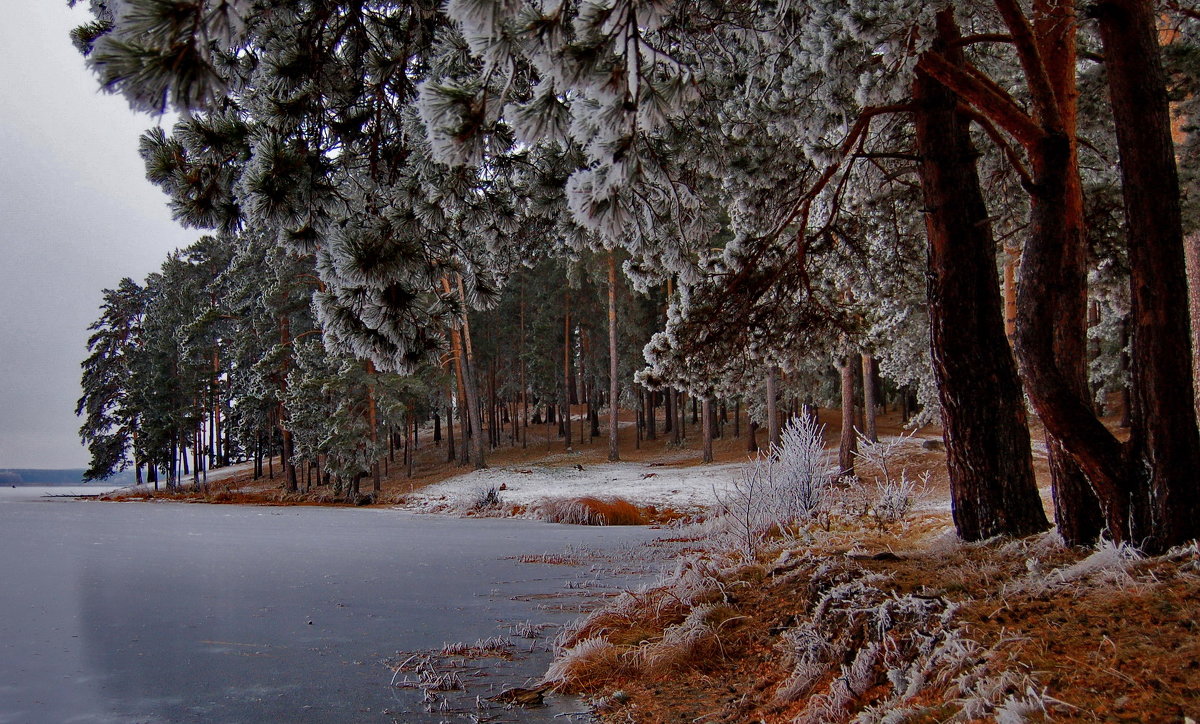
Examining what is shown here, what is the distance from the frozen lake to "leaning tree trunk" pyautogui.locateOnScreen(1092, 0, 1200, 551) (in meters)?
2.85

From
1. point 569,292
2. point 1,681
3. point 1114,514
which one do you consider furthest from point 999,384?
point 569,292

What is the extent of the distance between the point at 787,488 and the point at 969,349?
274 centimetres

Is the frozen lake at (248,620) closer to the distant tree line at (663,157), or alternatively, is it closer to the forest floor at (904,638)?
the forest floor at (904,638)

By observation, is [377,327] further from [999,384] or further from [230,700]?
[999,384]

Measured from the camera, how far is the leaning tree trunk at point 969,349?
431 cm

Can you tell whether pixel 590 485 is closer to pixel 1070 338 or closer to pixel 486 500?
pixel 486 500

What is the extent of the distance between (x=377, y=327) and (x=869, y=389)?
16.4m

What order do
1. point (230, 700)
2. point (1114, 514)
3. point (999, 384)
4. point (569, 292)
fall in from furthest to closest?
point (569, 292) < point (999, 384) < point (1114, 514) < point (230, 700)

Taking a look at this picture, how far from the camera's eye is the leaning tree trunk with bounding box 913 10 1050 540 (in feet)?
14.1

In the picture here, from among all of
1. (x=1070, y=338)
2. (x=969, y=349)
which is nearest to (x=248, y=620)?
(x=969, y=349)

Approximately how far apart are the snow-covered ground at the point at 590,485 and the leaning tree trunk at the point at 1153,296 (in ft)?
31.1

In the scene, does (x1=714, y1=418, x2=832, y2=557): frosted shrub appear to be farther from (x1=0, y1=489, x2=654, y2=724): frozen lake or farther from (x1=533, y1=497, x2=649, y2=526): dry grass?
(x1=533, y1=497, x2=649, y2=526): dry grass

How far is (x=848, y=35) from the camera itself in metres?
3.89

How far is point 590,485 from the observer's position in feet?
60.3
